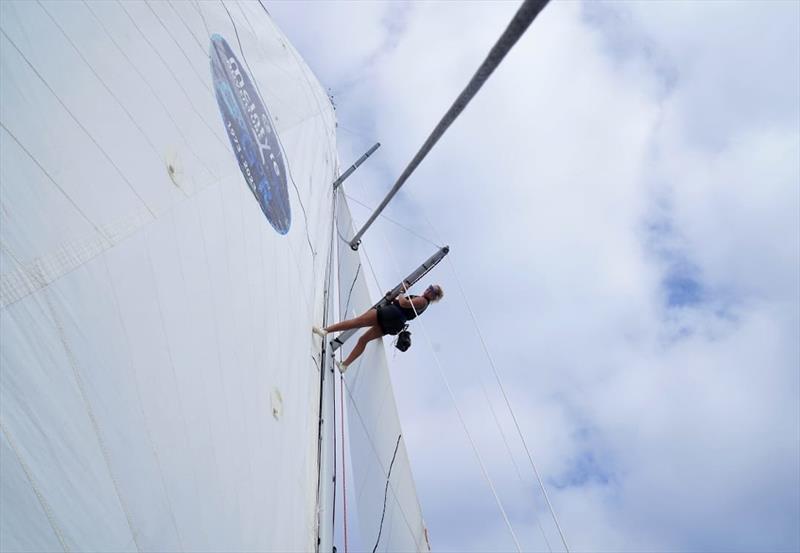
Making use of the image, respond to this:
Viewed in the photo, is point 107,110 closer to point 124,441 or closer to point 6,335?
point 6,335

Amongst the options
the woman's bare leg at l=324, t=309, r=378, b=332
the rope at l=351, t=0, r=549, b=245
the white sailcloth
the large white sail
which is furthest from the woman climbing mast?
the rope at l=351, t=0, r=549, b=245

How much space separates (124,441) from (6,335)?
442 mm

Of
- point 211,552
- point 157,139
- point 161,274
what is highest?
point 157,139

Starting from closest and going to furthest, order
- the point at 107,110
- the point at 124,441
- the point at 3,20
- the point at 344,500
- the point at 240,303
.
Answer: the point at 3,20
the point at 124,441
the point at 107,110
the point at 240,303
the point at 344,500

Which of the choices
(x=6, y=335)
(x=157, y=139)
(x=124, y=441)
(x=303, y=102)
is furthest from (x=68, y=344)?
(x=303, y=102)

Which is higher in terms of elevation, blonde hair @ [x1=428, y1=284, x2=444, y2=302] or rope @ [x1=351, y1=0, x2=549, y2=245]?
blonde hair @ [x1=428, y1=284, x2=444, y2=302]

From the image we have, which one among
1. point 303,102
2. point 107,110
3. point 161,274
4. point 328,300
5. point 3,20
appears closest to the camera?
point 3,20

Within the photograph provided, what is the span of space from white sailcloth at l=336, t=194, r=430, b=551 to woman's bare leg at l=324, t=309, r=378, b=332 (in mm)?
489

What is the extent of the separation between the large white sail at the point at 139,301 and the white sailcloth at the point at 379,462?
60.3 inches

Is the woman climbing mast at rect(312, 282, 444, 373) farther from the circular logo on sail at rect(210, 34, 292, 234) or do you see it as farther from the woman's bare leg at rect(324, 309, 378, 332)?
the circular logo on sail at rect(210, 34, 292, 234)

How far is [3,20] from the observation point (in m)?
1.21

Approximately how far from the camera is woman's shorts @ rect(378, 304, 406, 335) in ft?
14.8

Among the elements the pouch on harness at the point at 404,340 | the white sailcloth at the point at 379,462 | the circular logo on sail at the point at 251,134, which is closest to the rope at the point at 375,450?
the white sailcloth at the point at 379,462

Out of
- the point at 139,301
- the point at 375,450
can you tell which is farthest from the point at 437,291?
the point at 139,301
